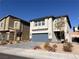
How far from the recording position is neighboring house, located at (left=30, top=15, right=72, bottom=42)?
30953 millimetres

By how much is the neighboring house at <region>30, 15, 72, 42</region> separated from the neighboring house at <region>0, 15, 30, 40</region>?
4891 millimetres

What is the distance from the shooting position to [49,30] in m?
32.4

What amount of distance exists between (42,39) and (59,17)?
7.52 metres

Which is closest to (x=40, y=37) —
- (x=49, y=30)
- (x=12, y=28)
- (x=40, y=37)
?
(x=40, y=37)

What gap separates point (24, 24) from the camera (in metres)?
40.8

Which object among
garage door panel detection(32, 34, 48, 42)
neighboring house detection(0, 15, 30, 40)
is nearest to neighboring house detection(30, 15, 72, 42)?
garage door panel detection(32, 34, 48, 42)

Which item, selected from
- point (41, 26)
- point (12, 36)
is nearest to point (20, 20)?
point (12, 36)

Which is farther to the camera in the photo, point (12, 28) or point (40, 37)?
point (12, 28)

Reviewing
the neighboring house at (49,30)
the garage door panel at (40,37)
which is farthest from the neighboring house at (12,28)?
the garage door panel at (40,37)

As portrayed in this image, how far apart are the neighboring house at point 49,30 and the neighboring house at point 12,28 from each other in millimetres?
4891

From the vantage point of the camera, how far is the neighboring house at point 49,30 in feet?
102

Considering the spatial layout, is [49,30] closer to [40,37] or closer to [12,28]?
[40,37]

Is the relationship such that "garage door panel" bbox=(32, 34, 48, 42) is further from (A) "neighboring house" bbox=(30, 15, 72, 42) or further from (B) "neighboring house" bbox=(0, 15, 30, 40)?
(B) "neighboring house" bbox=(0, 15, 30, 40)

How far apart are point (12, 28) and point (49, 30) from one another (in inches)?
512
